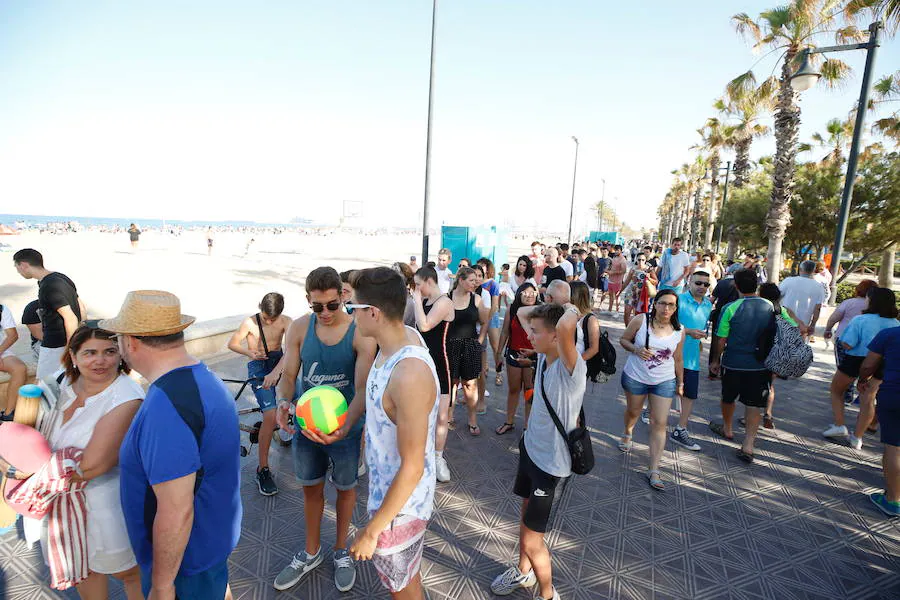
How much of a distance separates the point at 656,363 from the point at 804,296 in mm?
4520

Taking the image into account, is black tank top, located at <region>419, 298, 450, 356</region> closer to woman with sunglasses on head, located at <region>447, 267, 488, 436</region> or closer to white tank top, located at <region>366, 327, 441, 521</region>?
woman with sunglasses on head, located at <region>447, 267, 488, 436</region>

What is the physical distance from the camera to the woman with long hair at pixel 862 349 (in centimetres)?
479

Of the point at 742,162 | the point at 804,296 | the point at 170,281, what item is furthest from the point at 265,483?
the point at 742,162

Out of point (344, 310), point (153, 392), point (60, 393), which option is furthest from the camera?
point (344, 310)

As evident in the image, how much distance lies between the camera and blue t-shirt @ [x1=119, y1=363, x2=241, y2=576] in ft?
5.30

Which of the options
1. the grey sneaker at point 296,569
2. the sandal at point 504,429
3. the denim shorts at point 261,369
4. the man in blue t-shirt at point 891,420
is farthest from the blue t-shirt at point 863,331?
the denim shorts at point 261,369

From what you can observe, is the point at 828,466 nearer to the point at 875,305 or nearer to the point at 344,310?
the point at 875,305

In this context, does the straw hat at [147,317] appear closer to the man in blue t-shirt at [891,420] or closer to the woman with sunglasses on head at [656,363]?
the woman with sunglasses on head at [656,363]

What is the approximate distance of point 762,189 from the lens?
2238 centimetres

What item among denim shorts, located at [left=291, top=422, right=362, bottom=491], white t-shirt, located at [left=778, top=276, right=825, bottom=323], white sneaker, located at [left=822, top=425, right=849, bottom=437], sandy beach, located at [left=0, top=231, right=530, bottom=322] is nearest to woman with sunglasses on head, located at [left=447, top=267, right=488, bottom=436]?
denim shorts, located at [left=291, top=422, right=362, bottom=491]

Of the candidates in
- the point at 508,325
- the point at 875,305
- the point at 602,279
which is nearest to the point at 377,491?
the point at 508,325

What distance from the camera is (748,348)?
4.66m

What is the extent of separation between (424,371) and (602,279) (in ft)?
46.4

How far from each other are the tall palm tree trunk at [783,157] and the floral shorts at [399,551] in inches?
584
